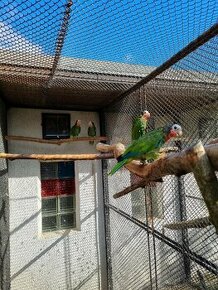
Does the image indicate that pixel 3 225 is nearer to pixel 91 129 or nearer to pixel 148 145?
pixel 91 129

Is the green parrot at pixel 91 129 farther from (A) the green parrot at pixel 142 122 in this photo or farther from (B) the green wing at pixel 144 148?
(B) the green wing at pixel 144 148

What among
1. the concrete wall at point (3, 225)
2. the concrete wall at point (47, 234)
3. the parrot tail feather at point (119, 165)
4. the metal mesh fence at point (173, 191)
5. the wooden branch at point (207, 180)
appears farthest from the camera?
the concrete wall at point (47, 234)

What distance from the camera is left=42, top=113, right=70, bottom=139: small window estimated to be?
16.0 ft

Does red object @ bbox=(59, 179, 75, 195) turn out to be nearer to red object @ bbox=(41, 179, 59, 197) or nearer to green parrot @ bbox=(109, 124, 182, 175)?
red object @ bbox=(41, 179, 59, 197)

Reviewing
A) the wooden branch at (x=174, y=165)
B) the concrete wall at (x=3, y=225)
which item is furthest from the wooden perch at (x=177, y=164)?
the concrete wall at (x=3, y=225)

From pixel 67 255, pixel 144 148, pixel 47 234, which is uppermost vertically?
pixel 144 148

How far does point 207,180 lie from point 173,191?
12.4 feet

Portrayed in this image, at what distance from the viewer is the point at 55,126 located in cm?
496

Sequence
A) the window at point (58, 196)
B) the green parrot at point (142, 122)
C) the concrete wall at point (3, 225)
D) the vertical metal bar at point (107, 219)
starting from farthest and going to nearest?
the window at point (58, 196)
the vertical metal bar at point (107, 219)
the concrete wall at point (3, 225)
the green parrot at point (142, 122)

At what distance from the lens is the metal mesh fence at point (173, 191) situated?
2.27 m

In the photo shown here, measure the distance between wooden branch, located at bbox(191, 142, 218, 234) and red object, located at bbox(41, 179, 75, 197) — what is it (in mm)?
4281

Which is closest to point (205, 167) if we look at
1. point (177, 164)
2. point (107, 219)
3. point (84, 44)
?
point (177, 164)

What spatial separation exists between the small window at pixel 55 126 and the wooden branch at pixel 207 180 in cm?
424

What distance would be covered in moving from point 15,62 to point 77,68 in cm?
72
